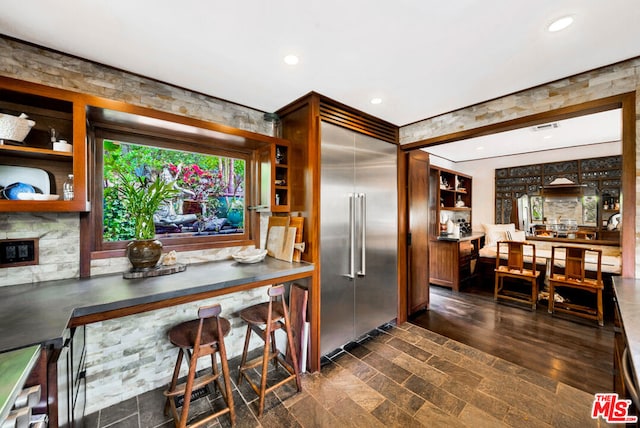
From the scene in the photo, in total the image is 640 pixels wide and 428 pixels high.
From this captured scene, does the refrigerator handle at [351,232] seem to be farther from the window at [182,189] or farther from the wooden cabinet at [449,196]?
the wooden cabinet at [449,196]

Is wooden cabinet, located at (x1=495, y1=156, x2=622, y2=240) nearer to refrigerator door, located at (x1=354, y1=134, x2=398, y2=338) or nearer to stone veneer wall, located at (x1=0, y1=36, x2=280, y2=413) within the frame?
refrigerator door, located at (x1=354, y1=134, x2=398, y2=338)

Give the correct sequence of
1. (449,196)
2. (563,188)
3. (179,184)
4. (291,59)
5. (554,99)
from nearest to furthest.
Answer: (291,59) < (554,99) < (179,184) < (563,188) < (449,196)

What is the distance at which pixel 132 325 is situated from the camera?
196 cm

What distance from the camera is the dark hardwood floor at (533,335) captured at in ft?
7.48

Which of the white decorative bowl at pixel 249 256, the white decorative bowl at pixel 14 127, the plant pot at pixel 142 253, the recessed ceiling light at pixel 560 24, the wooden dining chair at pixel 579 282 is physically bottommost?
the wooden dining chair at pixel 579 282

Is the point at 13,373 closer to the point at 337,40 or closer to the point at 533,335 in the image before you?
the point at 337,40

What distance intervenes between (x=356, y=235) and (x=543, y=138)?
437cm

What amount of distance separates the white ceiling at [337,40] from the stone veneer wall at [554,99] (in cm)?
10

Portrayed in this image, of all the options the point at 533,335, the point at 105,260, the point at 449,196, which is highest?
the point at 449,196

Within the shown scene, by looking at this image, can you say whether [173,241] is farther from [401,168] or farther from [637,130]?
[637,130]

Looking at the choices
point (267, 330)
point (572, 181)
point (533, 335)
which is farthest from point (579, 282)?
point (267, 330)

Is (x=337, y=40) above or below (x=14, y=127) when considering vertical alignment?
above

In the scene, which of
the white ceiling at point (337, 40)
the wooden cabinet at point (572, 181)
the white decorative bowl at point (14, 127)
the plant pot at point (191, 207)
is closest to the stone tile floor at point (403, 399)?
the plant pot at point (191, 207)

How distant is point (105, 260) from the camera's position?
192 cm
